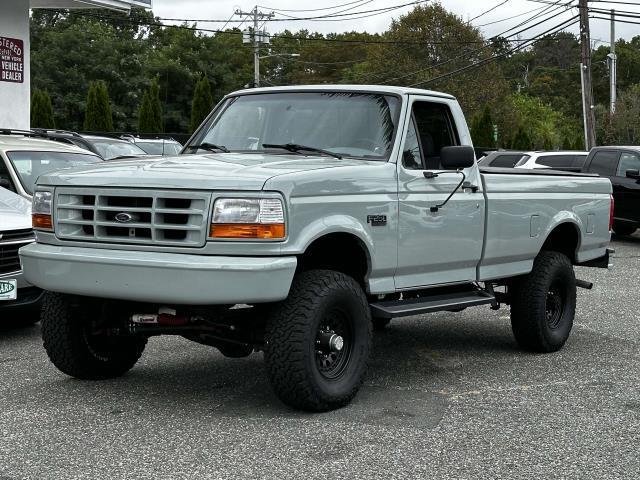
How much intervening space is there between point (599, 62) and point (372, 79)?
1345 inches

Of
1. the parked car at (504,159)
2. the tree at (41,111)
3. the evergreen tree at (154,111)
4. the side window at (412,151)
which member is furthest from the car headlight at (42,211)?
the evergreen tree at (154,111)

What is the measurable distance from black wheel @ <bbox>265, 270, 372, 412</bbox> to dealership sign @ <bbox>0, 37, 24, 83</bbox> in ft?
52.6

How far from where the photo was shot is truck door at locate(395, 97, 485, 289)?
705 centimetres

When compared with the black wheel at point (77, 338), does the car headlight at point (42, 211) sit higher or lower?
higher

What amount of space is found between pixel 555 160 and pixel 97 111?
67.8ft

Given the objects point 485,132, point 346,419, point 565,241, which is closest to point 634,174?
point 565,241

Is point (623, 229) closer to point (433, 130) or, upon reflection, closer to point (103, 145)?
point (103, 145)

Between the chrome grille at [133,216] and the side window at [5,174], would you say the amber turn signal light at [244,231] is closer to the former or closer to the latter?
the chrome grille at [133,216]

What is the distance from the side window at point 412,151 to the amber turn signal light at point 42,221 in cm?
237

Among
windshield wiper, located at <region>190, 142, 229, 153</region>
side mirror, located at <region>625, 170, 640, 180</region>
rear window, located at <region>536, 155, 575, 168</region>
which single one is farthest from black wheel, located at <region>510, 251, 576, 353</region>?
rear window, located at <region>536, 155, 575, 168</region>

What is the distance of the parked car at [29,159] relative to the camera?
1038 centimetres

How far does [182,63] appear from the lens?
7250 centimetres

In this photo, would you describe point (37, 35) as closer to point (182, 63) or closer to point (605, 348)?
point (182, 63)

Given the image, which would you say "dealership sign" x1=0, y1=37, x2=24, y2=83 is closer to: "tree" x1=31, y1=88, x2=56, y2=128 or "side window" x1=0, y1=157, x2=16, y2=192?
"side window" x1=0, y1=157, x2=16, y2=192
